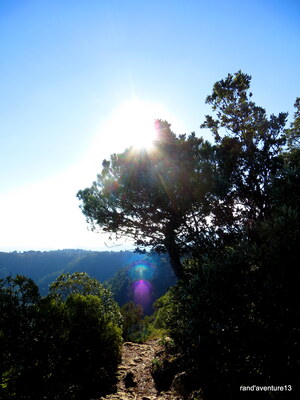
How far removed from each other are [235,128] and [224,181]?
4316 mm

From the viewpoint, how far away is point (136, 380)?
682 centimetres

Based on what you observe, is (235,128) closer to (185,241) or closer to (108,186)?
(185,241)

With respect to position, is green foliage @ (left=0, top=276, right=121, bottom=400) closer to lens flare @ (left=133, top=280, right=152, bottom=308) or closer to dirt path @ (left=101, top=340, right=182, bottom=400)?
dirt path @ (left=101, top=340, right=182, bottom=400)

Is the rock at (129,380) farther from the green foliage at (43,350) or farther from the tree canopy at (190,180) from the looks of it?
the tree canopy at (190,180)

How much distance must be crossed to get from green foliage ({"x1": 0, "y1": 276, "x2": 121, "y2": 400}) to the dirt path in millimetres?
528

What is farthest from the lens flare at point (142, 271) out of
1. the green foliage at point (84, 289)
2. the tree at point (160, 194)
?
the green foliage at point (84, 289)

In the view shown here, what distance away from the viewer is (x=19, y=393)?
14.2 ft

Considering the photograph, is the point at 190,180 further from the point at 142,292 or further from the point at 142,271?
the point at 142,271

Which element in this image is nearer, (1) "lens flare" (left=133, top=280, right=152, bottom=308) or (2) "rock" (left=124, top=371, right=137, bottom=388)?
(2) "rock" (left=124, top=371, right=137, bottom=388)

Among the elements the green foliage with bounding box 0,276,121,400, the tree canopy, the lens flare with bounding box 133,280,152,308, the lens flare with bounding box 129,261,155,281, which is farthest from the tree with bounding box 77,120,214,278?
the lens flare with bounding box 129,261,155,281

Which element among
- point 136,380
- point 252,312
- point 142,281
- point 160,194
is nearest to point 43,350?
point 136,380

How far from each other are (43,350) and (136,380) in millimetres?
3725

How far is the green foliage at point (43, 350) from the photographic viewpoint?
172 inches

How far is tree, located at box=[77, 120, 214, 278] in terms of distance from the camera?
9961 millimetres
